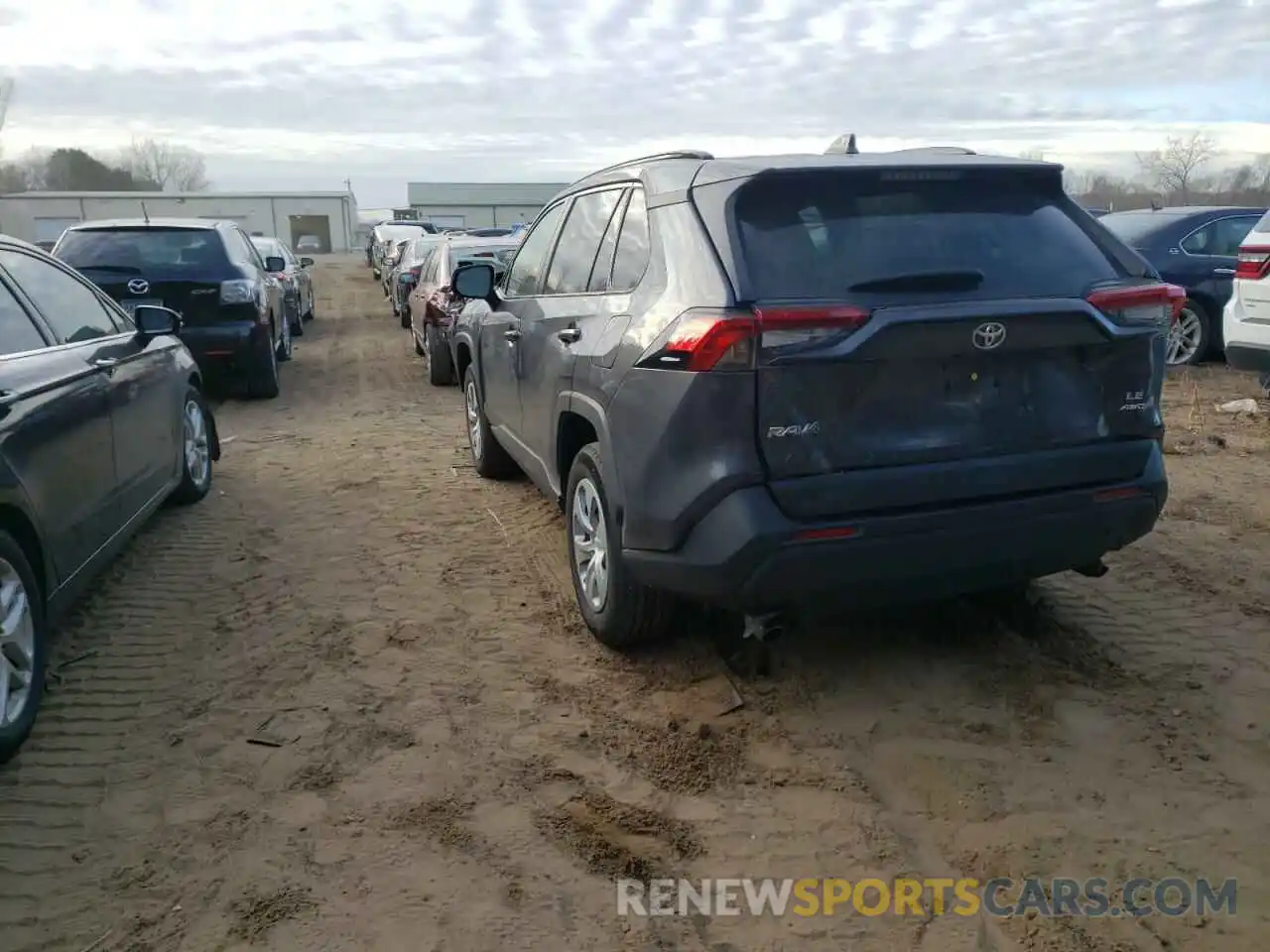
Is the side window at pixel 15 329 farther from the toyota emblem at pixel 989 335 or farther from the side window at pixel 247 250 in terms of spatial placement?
the side window at pixel 247 250

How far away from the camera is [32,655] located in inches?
137

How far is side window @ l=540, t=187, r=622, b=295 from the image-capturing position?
4484mm

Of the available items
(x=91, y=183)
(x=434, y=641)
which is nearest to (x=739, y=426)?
(x=434, y=641)

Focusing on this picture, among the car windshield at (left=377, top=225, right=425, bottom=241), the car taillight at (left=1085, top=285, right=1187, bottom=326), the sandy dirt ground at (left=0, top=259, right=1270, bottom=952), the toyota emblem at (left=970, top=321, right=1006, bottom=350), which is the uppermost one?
the car windshield at (left=377, top=225, right=425, bottom=241)

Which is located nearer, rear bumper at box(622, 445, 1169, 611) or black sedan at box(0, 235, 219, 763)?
rear bumper at box(622, 445, 1169, 611)

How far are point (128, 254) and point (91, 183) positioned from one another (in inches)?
2913

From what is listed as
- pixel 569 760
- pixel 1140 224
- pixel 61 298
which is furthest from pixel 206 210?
pixel 569 760

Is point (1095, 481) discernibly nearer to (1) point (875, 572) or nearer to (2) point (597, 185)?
(1) point (875, 572)

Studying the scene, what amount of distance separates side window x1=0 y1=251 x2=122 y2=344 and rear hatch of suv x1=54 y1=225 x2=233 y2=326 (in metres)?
4.13

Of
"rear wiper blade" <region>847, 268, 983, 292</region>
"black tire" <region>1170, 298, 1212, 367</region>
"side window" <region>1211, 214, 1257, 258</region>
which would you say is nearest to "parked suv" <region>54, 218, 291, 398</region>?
"rear wiper blade" <region>847, 268, 983, 292</region>

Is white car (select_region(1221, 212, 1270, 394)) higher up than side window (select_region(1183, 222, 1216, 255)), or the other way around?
side window (select_region(1183, 222, 1216, 255))

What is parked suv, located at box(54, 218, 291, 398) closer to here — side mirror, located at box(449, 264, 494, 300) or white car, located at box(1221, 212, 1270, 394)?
side mirror, located at box(449, 264, 494, 300)

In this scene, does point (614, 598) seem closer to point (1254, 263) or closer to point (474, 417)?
point (474, 417)

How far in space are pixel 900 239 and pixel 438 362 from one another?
8163 millimetres
